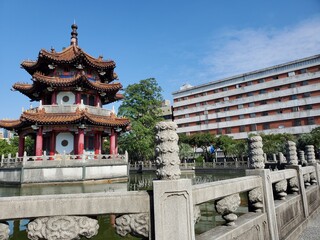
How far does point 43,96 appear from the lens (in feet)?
77.4

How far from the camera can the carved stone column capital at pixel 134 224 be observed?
123 inches

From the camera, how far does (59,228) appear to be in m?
2.90

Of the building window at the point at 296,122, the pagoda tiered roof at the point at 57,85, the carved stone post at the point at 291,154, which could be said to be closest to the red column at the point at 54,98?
the pagoda tiered roof at the point at 57,85

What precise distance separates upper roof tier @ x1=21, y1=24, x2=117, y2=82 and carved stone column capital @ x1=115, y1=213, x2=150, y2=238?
20.9 metres

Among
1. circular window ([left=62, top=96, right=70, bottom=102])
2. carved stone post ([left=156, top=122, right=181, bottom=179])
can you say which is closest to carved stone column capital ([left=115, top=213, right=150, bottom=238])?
carved stone post ([left=156, top=122, right=181, bottom=179])

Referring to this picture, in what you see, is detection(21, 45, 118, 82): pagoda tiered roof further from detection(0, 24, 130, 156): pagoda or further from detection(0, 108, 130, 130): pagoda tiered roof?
detection(0, 108, 130, 130): pagoda tiered roof

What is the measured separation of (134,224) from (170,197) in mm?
589

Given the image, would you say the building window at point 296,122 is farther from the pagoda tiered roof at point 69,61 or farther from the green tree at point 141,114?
the pagoda tiered roof at point 69,61

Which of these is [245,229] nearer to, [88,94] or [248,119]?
[88,94]

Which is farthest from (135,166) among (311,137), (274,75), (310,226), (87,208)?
(87,208)

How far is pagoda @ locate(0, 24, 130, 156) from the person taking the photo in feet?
65.7

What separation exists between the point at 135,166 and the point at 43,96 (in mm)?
22702

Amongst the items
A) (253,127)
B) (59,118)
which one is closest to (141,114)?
(59,118)

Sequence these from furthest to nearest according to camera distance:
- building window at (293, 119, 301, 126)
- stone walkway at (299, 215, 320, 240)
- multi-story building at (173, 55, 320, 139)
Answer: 1. building window at (293, 119, 301, 126)
2. multi-story building at (173, 55, 320, 139)
3. stone walkway at (299, 215, 320, 240)
